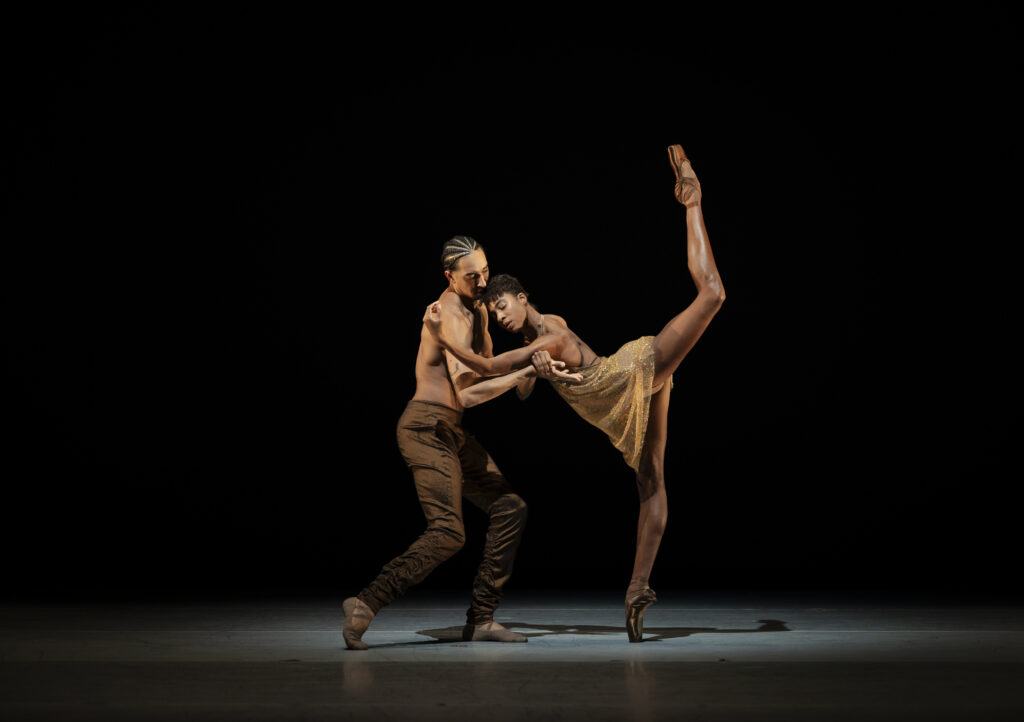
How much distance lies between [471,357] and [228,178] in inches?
159

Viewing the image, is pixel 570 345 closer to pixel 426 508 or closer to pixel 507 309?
pixel 507 309

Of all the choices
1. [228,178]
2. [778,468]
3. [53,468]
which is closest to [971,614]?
[778,468]

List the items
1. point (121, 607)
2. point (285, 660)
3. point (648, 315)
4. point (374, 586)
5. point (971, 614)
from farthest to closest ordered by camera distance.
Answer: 1. point (648, 315)
2. point (121, 607)
3. point (971, 614)
4. point (374, 586)
5. point (285, 660)

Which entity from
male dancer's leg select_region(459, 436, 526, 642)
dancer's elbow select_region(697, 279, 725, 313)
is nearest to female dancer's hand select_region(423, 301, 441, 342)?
male dancer's leg select_region(459, 436, 526, 642)

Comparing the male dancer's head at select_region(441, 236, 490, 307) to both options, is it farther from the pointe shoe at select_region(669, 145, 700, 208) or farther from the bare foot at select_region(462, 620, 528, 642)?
the bare foot at select_region(462, 620, 528, 642)

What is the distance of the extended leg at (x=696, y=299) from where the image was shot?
15.1ft

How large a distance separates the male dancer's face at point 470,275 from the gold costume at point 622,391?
490 millimetres

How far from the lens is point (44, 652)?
4.27m

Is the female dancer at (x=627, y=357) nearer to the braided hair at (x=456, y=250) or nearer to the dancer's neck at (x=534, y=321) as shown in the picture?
the dancer's neck at (x=534, y=321)

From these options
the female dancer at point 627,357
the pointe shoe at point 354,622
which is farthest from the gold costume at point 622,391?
the pointe shoe at point 354,622

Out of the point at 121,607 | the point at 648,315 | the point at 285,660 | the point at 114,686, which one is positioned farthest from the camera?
the point at 648,315

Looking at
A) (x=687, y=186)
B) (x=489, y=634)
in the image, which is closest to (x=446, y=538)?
(x=489, y=634)

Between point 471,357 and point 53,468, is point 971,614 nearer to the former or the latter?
point 471,357

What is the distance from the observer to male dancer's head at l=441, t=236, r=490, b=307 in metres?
4.79
